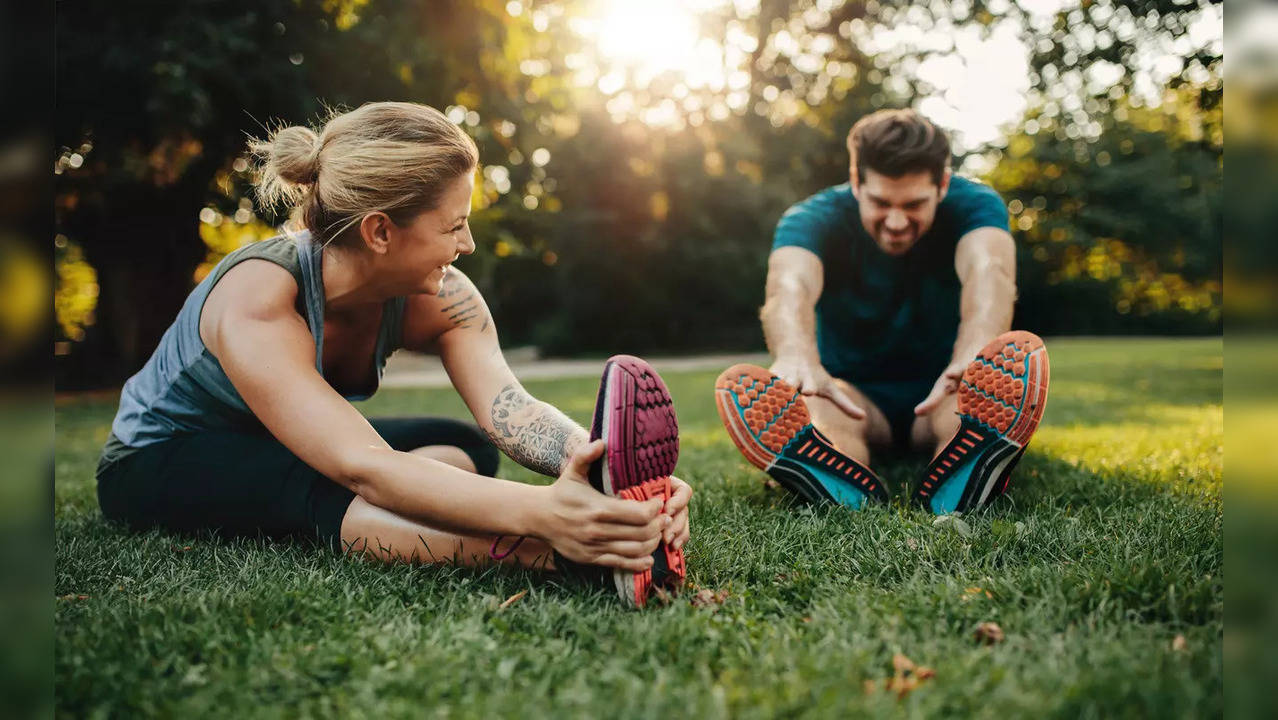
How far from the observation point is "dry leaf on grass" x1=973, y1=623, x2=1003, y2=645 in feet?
5.40

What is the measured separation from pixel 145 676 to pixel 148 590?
0.60 m

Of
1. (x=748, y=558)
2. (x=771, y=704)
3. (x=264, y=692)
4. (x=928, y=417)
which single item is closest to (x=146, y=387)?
(x=264, y=692)

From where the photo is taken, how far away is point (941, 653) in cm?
158

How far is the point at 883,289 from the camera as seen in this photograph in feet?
12.1

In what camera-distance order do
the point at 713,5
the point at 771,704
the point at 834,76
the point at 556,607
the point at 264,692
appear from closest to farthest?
the point at 771,704
the point at 264,692
the point at 556,607
the point at 713,5
the point at 834,76

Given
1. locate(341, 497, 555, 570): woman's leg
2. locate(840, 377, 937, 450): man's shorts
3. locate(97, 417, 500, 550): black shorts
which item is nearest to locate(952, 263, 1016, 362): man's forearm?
locate(840, 377, 937, 450): man's shorts

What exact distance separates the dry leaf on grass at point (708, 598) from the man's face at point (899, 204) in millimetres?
1932

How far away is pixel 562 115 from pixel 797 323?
11.6 metres

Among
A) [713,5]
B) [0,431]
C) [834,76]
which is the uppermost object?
[713,5]

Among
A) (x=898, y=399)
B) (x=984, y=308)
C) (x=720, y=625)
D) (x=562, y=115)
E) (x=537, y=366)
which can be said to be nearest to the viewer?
(x=720, y=625)

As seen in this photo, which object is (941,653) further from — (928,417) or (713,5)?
(713,5)

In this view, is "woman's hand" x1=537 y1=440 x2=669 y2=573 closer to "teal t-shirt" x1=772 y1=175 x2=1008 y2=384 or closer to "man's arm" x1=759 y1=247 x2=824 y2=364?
"man's arm" x1=759 y1=247 x2=824 y2=364

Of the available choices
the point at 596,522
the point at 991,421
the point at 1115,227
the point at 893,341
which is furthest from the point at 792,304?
the point at 1115,227

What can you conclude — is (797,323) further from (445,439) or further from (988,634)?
(988,634)
